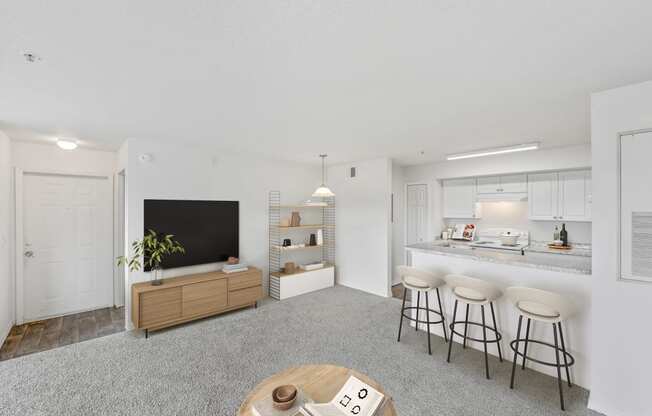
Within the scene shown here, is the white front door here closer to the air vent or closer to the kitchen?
the kitchen

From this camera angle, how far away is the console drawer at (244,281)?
413cm

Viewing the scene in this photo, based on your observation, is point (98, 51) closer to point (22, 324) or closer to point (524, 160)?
point (22, 324)

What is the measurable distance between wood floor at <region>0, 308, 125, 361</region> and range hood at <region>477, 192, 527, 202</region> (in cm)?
604

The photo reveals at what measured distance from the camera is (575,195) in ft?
13.8

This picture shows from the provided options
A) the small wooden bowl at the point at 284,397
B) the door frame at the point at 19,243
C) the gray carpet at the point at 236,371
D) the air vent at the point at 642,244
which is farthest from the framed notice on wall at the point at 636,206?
the door frame at the point at 19,243

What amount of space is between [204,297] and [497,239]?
5042 mm

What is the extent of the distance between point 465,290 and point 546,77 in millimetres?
1978

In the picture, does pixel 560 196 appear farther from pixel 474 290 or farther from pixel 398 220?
pixel 474 290

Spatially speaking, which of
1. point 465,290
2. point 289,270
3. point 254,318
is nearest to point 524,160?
point 465,290

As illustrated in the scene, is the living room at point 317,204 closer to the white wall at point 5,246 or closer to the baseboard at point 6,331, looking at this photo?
the white wall at point 5,246

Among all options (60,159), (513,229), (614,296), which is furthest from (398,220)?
(60,159)

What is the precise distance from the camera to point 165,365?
2791 millimetres

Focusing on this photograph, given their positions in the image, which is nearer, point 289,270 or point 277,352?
point 277,352

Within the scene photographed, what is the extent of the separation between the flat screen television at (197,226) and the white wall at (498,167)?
380cm
